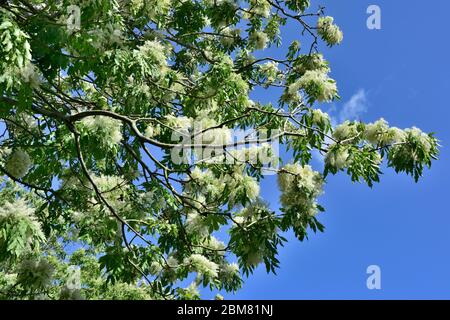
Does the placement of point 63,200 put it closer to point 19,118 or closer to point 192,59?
point 19,118

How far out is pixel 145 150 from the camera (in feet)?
14.9

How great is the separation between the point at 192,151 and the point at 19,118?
1.95 m

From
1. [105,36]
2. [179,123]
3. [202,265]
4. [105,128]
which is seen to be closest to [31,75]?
[105,128]

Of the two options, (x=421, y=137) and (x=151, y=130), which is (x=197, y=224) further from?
(x=421, y=137)

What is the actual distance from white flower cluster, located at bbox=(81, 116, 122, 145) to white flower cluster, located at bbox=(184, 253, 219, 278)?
1800 mm

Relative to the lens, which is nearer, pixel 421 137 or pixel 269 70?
pixel 421 137

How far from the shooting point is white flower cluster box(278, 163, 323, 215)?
436 cm

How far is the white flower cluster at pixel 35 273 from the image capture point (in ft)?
13.8

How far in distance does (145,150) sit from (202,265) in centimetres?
148

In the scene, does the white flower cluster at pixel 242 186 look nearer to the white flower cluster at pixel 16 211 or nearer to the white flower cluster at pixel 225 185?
the white flower cluster at pixel 225 185

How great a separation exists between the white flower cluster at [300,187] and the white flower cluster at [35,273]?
2195mm

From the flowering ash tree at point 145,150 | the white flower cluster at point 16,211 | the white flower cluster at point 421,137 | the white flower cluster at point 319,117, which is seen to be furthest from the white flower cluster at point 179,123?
the white flower cluster at point 421,137
